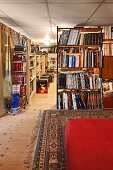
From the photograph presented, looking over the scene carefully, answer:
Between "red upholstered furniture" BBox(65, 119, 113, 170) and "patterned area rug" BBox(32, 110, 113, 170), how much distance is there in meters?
0.45

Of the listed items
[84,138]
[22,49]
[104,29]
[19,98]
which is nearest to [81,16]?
[104,29]

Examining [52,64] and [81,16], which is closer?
[81,16]

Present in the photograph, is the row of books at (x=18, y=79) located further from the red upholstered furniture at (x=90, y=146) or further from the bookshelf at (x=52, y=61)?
the bookshelf at (x=52, y=61)

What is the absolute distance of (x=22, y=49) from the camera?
5293 millimetres

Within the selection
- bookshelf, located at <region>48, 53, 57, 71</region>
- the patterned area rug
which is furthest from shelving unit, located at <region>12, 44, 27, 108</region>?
bookshelf, located at <region>48, 53, 57, 71</region>

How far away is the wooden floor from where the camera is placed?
102 inches

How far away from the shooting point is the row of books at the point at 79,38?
15.8ft

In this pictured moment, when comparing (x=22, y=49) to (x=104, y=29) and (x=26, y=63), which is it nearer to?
(x=26, y=63)

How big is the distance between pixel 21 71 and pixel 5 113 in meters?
1.09

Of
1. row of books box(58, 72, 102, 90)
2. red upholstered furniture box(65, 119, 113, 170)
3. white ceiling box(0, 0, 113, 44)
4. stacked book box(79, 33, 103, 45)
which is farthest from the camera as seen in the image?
row of books box(58, 72, 102, 90)

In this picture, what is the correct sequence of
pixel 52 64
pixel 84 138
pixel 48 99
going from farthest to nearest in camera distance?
pixel 52 64, pixel 48 99, pixel 84 138

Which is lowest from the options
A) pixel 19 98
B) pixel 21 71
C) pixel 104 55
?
pixel 19 98

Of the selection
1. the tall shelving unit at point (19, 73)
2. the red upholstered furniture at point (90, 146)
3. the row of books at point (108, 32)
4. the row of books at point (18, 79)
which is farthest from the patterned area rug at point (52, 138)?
the row of books at point (108, 32)

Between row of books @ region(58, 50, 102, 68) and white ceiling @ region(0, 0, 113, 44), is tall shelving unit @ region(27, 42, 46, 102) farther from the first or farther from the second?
white ceiling @ region(0, 0, 113, 44)
